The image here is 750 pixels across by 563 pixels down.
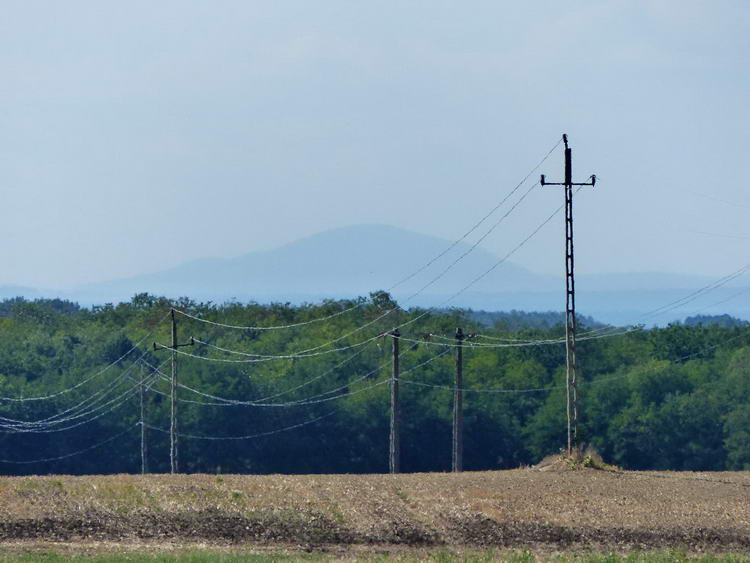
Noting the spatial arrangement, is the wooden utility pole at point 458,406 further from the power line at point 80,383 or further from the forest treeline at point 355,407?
the power line at point 80,383

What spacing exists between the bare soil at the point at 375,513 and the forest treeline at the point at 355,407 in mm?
68895

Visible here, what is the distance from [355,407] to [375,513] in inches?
3168

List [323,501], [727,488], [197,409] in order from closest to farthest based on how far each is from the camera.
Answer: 1. [323,501]
2. [727,488]
3. [197,409]

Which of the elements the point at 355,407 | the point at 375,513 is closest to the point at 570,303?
the point at 375,513

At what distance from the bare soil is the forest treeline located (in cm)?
6890

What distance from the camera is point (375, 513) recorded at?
39.4 m

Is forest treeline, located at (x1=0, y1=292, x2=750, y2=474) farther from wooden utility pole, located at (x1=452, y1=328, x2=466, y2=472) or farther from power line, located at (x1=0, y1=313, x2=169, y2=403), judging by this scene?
wooden utility pole, located at (x1=452, y1=328, x2=466, y2=472)

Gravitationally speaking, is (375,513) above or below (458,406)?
below

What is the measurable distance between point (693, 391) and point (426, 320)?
25363mm

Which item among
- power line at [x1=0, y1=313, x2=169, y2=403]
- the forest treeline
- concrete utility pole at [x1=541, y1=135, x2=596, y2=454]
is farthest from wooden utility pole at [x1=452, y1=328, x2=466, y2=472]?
power line at [x1=0, y1=313, x2=169, y2=403]

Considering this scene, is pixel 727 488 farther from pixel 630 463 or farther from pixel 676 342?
pixel 676 342

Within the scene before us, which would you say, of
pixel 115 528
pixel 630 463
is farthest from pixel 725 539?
pixel 630 463

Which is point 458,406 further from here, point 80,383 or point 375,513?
point 80,383

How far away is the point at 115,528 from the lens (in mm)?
37031
